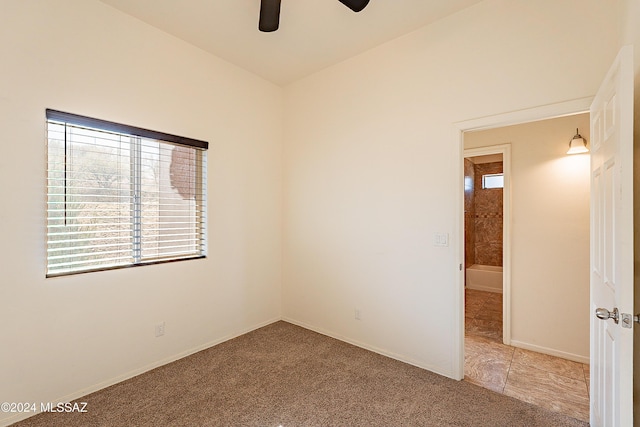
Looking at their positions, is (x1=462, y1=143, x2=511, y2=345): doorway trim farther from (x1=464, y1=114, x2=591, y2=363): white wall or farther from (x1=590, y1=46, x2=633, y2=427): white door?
(x1=590, y1=46, x2=633, y2=427): white door

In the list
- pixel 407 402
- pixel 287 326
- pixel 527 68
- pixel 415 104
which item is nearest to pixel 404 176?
pixel 415 104

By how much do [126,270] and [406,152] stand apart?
104 inches

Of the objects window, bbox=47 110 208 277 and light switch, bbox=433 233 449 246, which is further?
light switch, bbox=433 233 449 246

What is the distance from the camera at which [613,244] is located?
4.55 feet

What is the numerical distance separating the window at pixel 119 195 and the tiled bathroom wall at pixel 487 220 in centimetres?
522

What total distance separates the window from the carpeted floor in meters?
1.00

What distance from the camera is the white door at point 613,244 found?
1.21m

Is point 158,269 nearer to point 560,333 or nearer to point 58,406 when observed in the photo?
point 58,406

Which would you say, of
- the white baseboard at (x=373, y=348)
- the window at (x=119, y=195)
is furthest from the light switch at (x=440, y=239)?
the window at (x=119, y=195)

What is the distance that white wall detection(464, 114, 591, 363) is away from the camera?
2.81 m

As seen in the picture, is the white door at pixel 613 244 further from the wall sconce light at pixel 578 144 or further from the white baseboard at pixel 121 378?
the white baseboard at pixel 121 378

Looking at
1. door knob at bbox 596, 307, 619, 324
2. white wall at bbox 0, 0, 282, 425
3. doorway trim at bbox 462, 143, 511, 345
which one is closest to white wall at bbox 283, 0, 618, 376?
white wall at bbox 0, 0, 282, 425

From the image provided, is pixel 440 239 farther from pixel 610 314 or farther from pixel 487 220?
pixel 487 220

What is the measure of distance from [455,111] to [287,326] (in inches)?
116
